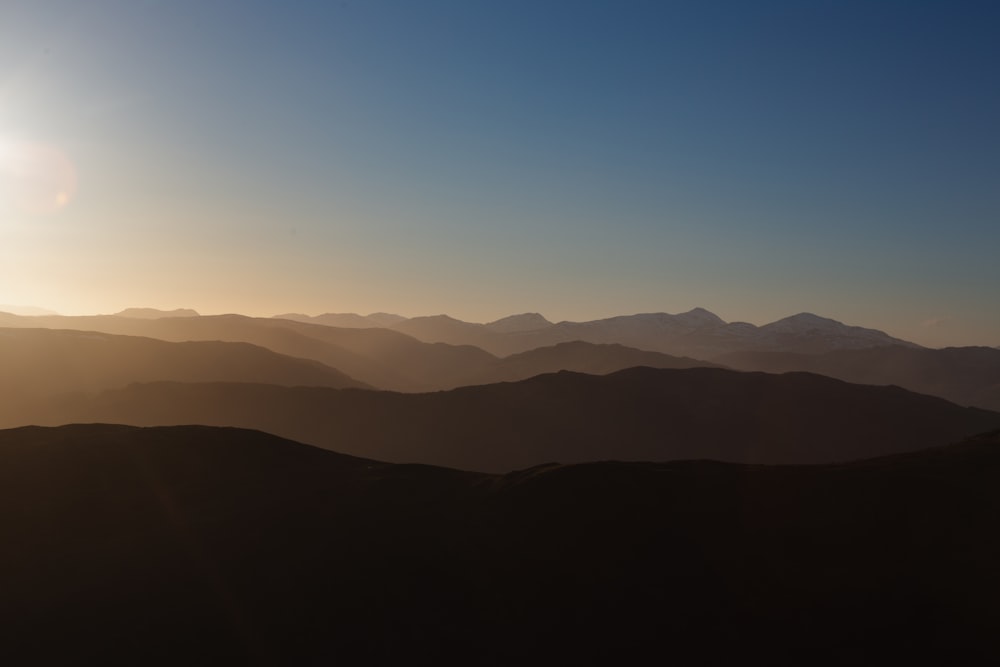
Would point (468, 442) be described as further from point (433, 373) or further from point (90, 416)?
point (433, 373)

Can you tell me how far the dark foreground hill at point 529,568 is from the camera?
13102mm

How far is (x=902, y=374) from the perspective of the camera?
181 meters

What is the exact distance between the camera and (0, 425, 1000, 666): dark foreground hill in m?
13.1

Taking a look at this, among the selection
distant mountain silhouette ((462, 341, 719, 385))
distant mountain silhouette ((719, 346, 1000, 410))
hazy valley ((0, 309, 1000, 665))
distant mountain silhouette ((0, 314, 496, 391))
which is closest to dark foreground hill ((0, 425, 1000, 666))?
hazy valley ((0, 309, 1000, 665))

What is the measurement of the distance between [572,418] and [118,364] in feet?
222

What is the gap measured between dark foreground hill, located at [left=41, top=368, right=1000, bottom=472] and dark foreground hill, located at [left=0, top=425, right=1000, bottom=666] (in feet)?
138

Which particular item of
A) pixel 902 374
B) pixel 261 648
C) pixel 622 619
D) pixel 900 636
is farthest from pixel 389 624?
pixel 902 374

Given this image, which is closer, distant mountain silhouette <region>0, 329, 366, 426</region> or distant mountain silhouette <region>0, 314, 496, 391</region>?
distant mountain silhouette <region>0, 329, 366, 426</region>

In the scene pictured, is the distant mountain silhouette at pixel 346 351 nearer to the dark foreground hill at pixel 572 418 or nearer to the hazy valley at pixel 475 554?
the dark foreground hill at pixel 572 418

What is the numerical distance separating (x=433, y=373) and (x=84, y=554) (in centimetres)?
14549

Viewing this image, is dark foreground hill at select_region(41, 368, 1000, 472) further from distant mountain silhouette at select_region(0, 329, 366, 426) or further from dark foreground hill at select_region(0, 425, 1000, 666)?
dark foreground hill at select_region(0, 425, 1000, 666)

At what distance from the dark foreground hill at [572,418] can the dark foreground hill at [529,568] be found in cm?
4198

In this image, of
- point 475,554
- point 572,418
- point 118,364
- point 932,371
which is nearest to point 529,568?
point 475,554

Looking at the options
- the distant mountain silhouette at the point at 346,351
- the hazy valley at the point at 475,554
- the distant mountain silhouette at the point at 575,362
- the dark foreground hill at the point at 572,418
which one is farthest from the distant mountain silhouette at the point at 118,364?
the hazy valley at the point at 475,554
